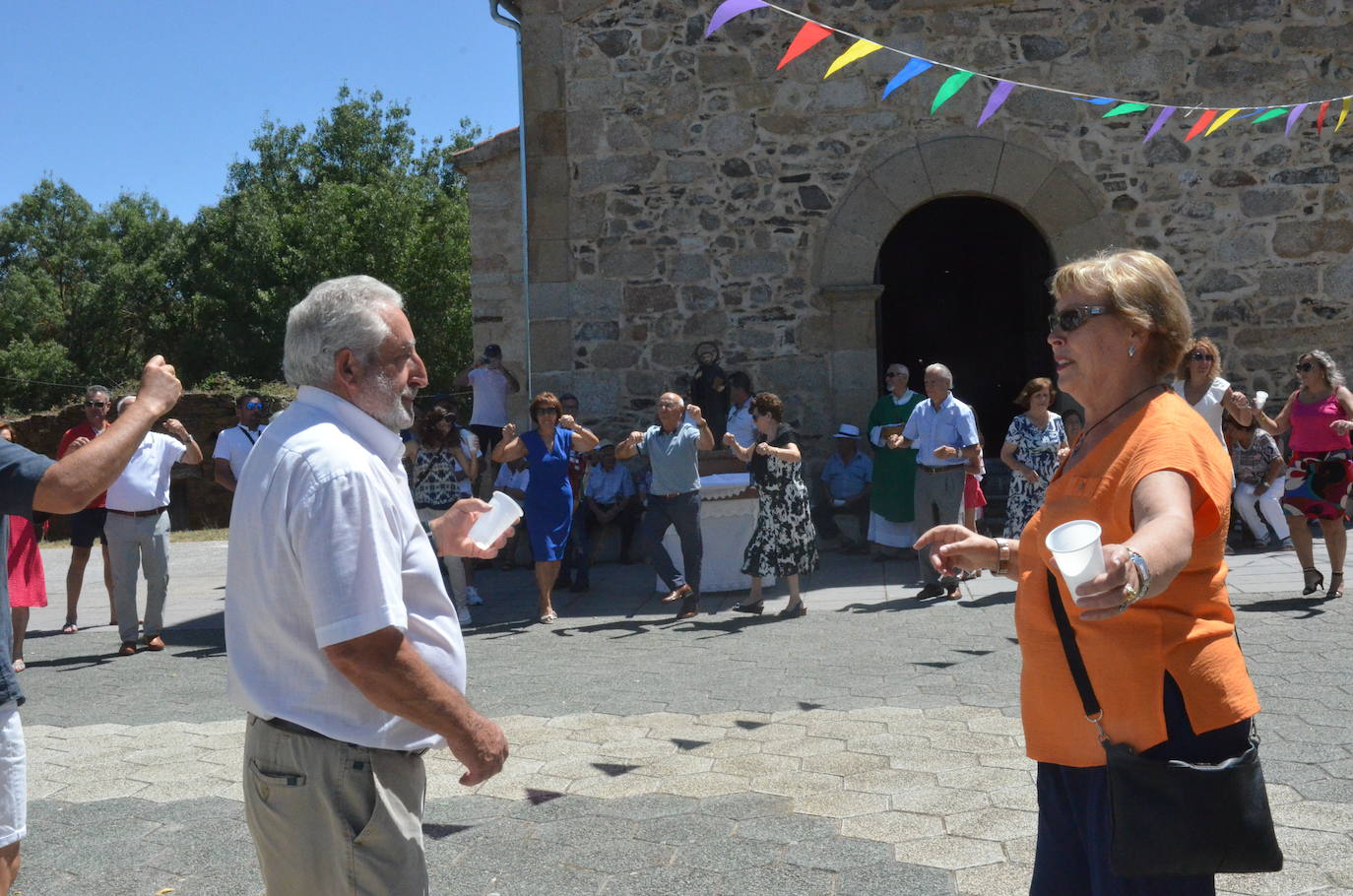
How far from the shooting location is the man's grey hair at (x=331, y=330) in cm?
216

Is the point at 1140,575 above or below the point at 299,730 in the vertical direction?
above

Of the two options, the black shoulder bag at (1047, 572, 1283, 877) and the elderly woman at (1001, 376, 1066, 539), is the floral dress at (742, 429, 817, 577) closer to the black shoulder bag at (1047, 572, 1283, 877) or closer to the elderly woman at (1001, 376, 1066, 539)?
the elderly woman at (1001, 376, 1066, 539)

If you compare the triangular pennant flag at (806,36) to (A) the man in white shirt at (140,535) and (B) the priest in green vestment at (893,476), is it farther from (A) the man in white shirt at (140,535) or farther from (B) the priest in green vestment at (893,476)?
(A) the man in white shirt at (140,535)

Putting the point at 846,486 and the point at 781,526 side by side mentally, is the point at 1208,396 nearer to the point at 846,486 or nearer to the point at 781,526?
the point at 781,526

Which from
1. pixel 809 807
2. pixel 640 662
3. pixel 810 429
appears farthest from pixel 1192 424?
pixel 810 429

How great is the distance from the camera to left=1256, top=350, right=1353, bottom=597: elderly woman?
7.58 m

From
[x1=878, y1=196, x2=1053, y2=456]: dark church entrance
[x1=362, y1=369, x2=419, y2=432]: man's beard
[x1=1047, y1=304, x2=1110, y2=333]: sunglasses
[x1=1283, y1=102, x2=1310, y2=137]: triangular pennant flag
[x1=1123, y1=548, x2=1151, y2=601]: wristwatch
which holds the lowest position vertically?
[x1=1123, y1=548, x2=1151, y2=601]: wristwatch

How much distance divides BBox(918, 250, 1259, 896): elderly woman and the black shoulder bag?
1.7 inches

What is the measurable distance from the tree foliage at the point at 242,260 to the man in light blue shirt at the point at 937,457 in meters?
24.8

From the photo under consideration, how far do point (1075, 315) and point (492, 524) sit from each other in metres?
1.36

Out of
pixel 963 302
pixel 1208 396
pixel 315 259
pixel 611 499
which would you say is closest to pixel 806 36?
pixel 1208 396

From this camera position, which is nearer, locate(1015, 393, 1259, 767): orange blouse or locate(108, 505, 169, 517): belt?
locate(1015, 393, 1259, 767): orange blouse

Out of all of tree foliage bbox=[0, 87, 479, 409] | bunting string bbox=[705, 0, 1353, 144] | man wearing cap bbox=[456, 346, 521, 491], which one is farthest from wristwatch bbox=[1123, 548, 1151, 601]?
tree foliage bbox=[0, 87, 479, 409]

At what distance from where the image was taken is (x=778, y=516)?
341 inches
